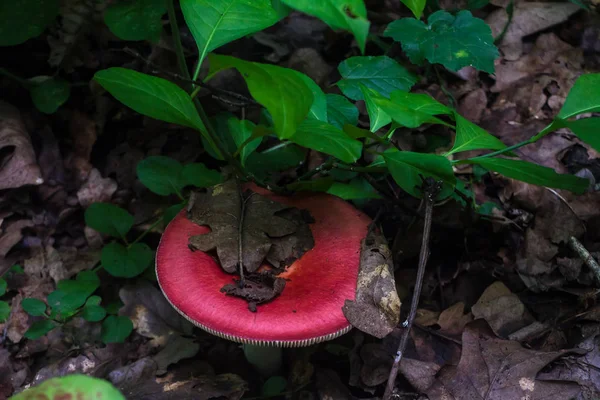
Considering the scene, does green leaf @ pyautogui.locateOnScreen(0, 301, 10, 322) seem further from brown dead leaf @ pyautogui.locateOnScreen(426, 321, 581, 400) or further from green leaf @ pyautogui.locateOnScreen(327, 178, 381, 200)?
brown dead leaf @ pyautogui.locateOnScreen(426, 321, 581, 400)

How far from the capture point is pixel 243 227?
1.94m

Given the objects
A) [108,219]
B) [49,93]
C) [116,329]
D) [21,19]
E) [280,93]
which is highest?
[280,93]

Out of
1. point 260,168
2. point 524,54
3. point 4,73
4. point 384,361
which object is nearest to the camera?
point 384,361

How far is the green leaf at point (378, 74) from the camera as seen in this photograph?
2.16 m

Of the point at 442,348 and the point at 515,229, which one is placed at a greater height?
the point at 515,229

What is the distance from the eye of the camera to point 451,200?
7.83 ft

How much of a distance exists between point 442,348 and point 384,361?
252 millimetres

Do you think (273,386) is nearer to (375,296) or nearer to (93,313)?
(375,296)

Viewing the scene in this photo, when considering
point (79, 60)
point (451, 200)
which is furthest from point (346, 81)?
point (79, 60)

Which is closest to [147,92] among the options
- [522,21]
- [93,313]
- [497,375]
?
[93,313]

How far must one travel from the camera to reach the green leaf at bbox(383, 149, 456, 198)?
1.53m

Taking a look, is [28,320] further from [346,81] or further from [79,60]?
[346,81]

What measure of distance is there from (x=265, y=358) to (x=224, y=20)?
1355mm

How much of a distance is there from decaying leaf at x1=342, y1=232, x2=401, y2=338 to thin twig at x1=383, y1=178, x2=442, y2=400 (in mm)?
49
